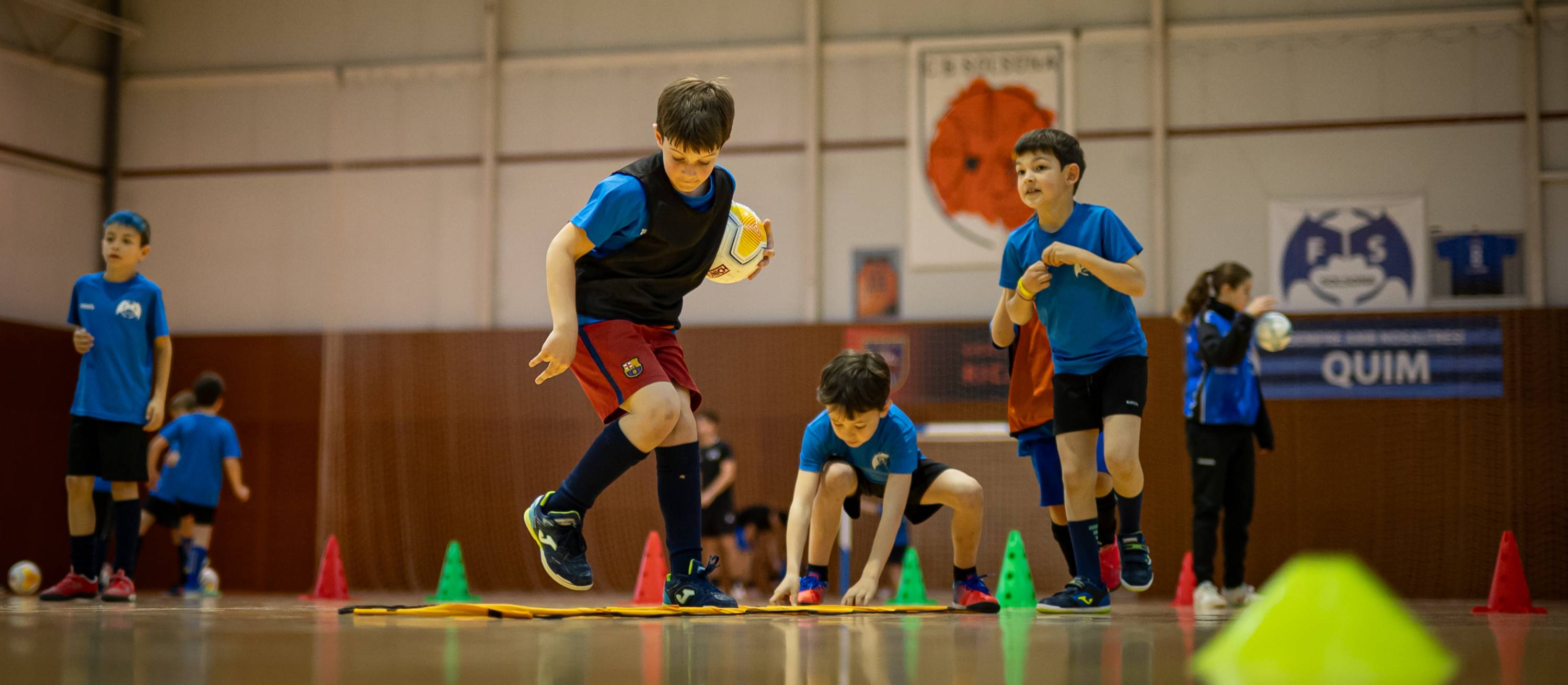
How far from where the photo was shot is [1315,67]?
11609 mm

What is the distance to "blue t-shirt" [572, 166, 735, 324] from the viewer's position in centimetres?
357

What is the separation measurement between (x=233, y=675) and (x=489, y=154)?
11.8 m

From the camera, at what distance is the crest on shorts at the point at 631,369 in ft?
11.8

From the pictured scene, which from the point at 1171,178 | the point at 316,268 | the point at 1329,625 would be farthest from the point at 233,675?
the point at 316,268

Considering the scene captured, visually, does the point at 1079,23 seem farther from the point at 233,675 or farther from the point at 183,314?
the point at 233,675

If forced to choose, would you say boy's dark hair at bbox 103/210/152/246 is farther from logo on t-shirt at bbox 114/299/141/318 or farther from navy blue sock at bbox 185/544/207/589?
navy blue sock at bbox 185/544/207/589

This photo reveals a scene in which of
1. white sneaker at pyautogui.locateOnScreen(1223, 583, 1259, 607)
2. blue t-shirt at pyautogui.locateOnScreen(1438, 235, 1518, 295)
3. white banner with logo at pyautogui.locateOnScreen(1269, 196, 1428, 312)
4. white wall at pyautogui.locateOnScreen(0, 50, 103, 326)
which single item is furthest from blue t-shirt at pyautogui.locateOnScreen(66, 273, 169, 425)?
blue t-shirt at pyautogui.locateOnScreen(1438, 235, 1518, 295)

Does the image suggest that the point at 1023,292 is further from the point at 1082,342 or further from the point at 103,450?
the point at 103,450

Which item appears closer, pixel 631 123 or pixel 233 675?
pixel 233 675

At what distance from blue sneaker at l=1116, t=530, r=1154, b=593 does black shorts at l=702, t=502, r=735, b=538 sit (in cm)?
599

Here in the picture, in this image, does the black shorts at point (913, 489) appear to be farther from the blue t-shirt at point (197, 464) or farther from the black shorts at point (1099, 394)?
the blue t-shirt at point (197, 464)

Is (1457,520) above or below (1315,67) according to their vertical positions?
below

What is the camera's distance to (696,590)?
12.0 ft

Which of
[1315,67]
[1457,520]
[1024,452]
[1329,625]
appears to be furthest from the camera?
[1315,67]
